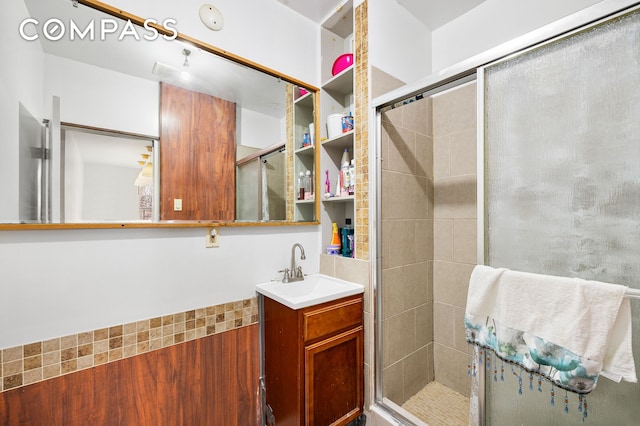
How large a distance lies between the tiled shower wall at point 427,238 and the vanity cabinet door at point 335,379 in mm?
191

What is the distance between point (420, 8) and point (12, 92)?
210 cm

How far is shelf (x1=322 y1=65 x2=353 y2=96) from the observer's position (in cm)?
172

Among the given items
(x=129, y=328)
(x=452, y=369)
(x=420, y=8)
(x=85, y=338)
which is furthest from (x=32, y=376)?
(x=420, y=8)

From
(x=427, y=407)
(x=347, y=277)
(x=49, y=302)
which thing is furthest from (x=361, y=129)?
(x=427, y=407)

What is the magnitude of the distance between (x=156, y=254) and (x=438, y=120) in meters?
1.90

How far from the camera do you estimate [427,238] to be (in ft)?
6.15

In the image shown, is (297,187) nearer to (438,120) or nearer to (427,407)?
(438,120)

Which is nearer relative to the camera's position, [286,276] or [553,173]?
[553,173]

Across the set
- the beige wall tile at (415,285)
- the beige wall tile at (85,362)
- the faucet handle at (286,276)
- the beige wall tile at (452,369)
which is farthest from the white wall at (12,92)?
the beige wall tile at (452,369)

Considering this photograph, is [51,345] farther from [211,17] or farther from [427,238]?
[427,238]

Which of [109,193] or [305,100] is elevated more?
[305,100]

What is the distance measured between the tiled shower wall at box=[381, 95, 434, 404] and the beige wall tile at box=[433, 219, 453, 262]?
40mm

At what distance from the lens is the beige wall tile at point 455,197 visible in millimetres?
1742

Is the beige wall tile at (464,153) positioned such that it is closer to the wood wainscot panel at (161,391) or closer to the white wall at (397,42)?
the white wall at (397,42)
